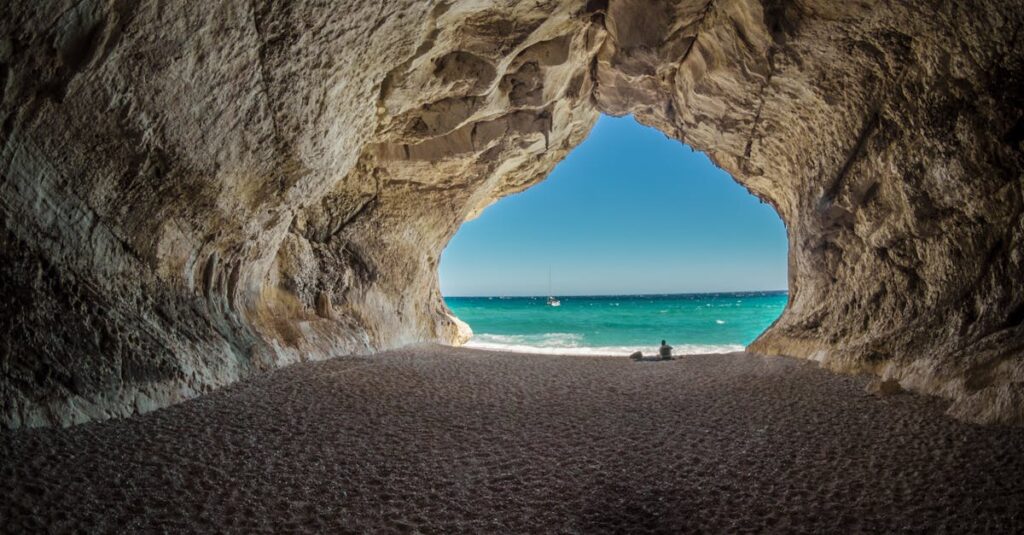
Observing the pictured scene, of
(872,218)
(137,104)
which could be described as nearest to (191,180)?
(137,104)

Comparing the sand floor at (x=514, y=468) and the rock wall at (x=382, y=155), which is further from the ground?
the rock wall at (x=382, y=155)

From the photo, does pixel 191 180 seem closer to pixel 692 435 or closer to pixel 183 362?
pixel 183 362

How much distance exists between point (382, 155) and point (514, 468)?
1043 cm

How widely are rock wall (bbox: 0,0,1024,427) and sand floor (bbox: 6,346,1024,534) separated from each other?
0.95 metres

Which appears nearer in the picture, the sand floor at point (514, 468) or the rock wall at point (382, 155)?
the sand floor at point (514, 468)

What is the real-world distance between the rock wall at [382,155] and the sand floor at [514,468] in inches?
37.2

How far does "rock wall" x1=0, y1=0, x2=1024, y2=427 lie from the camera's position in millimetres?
4902

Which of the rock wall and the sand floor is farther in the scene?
the rock wall

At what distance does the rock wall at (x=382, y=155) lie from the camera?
16.1 ft

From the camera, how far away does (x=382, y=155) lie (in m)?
13.0

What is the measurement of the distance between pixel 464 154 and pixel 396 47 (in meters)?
5.35

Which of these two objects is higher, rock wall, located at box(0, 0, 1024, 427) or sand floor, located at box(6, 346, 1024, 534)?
rock wall, located at box(0, 0, 1024, 427)

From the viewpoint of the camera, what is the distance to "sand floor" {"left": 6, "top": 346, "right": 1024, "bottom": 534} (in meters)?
3.42

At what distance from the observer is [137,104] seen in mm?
5336
